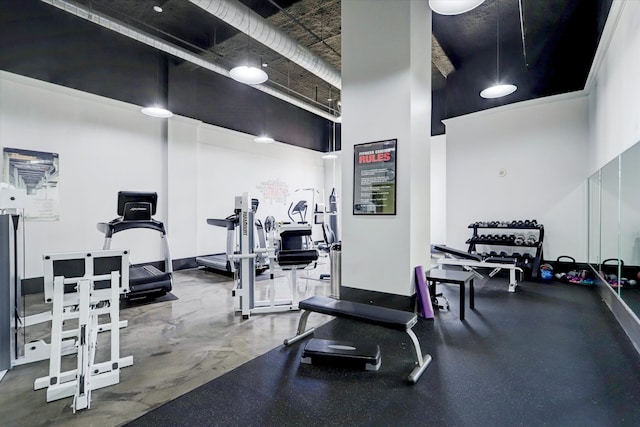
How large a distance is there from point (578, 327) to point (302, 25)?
5.84m

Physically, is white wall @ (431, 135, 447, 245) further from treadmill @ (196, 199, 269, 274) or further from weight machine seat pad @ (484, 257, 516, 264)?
treadmill @ (196, 199, 269, 274)

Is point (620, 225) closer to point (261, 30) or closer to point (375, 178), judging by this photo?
point (375, 178)

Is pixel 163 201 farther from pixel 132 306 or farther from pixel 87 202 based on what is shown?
pixel 132 306

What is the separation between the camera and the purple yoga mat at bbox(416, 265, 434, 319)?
3.59m

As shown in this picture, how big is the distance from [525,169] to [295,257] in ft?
17.3

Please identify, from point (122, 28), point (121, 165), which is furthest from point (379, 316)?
point (121, 165)

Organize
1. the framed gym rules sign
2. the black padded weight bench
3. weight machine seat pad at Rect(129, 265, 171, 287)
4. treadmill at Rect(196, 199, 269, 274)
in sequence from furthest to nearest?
treadmill at Rect(196, 199, 269, 274), weight machine seat pad at Rect(129, 265, 171, 287), the framed gym rules sign, the black padded weight bench

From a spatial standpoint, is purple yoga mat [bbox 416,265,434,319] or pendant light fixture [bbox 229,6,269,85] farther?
pendant light fixture [bbox 229,6,269,85]

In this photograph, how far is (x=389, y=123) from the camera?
3.59 m

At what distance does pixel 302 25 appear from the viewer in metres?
5.24

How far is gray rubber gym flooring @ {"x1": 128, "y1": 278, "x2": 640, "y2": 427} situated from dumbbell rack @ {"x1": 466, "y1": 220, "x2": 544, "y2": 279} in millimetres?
2434

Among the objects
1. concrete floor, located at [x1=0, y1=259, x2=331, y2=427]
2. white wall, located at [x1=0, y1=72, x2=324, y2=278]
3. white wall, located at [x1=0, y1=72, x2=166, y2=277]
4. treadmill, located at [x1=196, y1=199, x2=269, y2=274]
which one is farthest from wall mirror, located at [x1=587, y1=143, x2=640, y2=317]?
white wall, located at [x1=0, y1=72, x2=166, y2=277]

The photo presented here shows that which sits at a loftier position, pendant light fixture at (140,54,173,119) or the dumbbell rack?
pendant light fixture at (140,54,173,119)

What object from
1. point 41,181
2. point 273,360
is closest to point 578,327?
point 273,360
